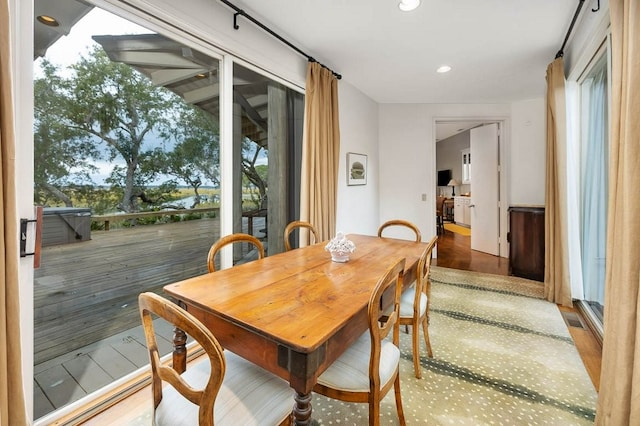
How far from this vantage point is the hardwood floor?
199cm

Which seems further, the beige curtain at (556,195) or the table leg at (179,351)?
the beige curtain at (556,195)

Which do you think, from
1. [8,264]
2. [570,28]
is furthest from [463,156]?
[8,264]

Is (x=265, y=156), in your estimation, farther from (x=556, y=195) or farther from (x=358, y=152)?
(x=556, y=195)

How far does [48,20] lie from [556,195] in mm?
4052

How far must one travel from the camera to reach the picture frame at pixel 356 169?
3889 mm

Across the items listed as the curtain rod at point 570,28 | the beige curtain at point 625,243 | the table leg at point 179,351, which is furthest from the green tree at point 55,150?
the curtain rod at point 570,28

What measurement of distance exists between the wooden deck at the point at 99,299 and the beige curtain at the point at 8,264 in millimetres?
489

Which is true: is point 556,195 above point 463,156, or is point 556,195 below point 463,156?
below

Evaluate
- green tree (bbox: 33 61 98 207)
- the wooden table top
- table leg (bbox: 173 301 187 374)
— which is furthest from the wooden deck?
table leg (bbox: 173 301 187 374)

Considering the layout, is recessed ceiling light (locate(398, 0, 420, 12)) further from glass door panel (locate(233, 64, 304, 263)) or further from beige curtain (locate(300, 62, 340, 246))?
glass door panel (locate(233, 64, 304, 263))

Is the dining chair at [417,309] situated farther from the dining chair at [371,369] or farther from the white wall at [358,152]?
the white wall at [358,152]

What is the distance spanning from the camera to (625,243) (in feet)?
3.61

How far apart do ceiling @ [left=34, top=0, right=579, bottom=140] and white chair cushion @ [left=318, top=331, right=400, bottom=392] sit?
199cm

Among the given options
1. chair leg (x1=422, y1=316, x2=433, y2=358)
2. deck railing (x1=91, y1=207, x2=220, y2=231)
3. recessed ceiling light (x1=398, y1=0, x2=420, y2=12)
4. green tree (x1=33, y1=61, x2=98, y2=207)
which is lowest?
chair leg (x1=422, y1=316, x2=433, y2=358)
